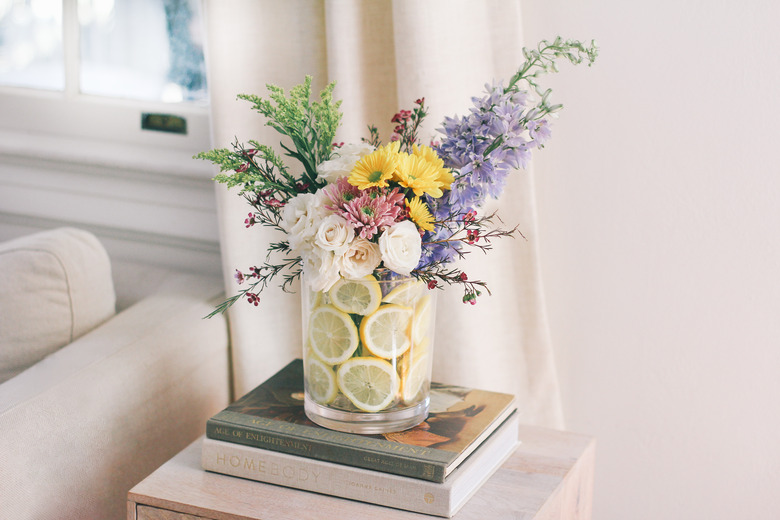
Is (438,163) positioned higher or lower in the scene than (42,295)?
higher

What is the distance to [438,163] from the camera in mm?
801

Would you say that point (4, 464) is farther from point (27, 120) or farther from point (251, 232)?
point (27, 120)

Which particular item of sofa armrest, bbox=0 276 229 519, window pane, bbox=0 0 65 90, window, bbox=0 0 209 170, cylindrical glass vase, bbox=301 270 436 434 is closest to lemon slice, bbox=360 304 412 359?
cylindrical glass vase, bbox=301 270 436 434

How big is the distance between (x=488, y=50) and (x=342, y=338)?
0.52 m

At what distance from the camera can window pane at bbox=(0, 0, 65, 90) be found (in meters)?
1.60

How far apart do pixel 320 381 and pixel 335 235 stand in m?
0.20

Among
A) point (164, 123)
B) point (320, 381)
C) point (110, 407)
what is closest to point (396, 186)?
point (320, 381)

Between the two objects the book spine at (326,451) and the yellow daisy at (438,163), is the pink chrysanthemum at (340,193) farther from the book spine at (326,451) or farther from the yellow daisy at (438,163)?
the book spine at (326,451)

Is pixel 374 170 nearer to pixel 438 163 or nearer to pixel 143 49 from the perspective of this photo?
pixel 438 163

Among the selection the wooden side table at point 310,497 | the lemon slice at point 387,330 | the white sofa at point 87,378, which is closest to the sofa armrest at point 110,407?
the white sofa at point 87,378

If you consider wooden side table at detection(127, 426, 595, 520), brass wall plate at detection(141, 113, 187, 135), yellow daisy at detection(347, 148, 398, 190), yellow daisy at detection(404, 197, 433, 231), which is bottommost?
wooden side table at detection(127, 426, 595, 520)

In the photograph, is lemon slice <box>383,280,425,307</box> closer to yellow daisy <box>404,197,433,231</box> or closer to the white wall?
yellow daisy <box>404,197,433,231</box>

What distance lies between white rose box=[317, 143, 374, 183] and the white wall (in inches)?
18.4

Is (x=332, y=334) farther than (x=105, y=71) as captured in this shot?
No
